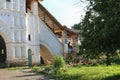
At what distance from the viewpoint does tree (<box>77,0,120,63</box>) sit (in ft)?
44.3

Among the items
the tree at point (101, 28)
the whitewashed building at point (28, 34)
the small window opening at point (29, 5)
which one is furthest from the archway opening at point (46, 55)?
the tree at point (101, 28)

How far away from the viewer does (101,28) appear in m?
14.4

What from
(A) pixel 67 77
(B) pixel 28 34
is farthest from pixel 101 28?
(B) pixel 28 34

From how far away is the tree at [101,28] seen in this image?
13508 millimetres

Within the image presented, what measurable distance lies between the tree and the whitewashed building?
1477 centimetres

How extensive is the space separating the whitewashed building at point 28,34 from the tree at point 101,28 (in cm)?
1477

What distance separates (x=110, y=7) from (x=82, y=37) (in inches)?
112

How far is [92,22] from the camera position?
15086mm

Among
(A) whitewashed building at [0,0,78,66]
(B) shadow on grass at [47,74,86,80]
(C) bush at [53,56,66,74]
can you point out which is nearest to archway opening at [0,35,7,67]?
(A) whitewashed building at [0,0,78,66]

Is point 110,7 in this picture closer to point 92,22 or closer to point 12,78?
point 92,22

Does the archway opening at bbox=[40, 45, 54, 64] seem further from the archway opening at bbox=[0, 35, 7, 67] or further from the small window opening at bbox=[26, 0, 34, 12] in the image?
the small window opening at bbox=[26, 0, 34, 12]

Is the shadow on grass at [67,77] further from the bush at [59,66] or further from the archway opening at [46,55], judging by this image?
the archway opening at [46,55]

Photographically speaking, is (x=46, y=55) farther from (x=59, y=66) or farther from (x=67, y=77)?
(x=67, y=77)

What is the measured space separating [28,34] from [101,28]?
18238 mm
